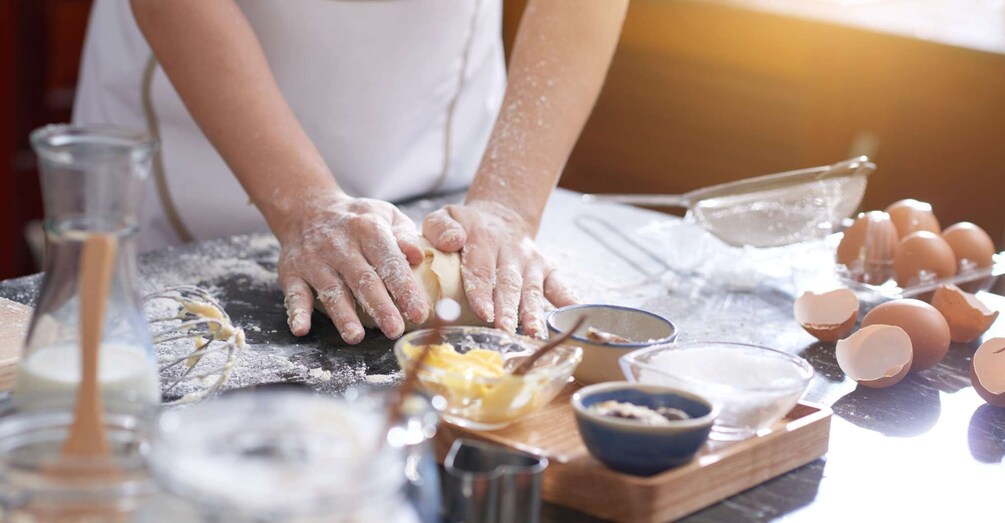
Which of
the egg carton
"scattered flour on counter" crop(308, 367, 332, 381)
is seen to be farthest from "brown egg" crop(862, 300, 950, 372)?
"scattered flour on counter" crop(308, 367, 332, 381)

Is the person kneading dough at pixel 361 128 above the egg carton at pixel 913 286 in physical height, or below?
above

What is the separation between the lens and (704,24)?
3564 millimetres

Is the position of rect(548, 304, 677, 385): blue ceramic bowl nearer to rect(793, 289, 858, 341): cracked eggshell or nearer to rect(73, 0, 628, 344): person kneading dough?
rect(73, 0, 628, 344): person kneading dough

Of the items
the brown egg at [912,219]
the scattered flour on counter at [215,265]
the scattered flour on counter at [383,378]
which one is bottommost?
the scattered flour on counter at [215,265]

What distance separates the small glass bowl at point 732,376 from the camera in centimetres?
102

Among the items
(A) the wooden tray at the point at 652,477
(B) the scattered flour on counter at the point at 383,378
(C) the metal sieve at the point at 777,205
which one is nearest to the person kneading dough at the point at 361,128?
(B) the scattered flour on counter at the point at 383,378

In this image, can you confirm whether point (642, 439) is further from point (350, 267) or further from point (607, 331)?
point (350, 267)

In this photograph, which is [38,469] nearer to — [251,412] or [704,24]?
[251,412]

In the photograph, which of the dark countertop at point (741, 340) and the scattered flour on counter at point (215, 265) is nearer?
the dark countertop at point (741, 340)

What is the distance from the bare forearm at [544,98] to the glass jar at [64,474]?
975mm

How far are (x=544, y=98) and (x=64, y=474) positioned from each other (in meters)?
1.23

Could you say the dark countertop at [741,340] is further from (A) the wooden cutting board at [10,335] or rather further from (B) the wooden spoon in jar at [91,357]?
(B) the wooden spoon in jar at [91,357]

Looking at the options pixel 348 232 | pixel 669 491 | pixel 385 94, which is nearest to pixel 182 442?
pixel 669 491

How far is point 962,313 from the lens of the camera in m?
1.50
